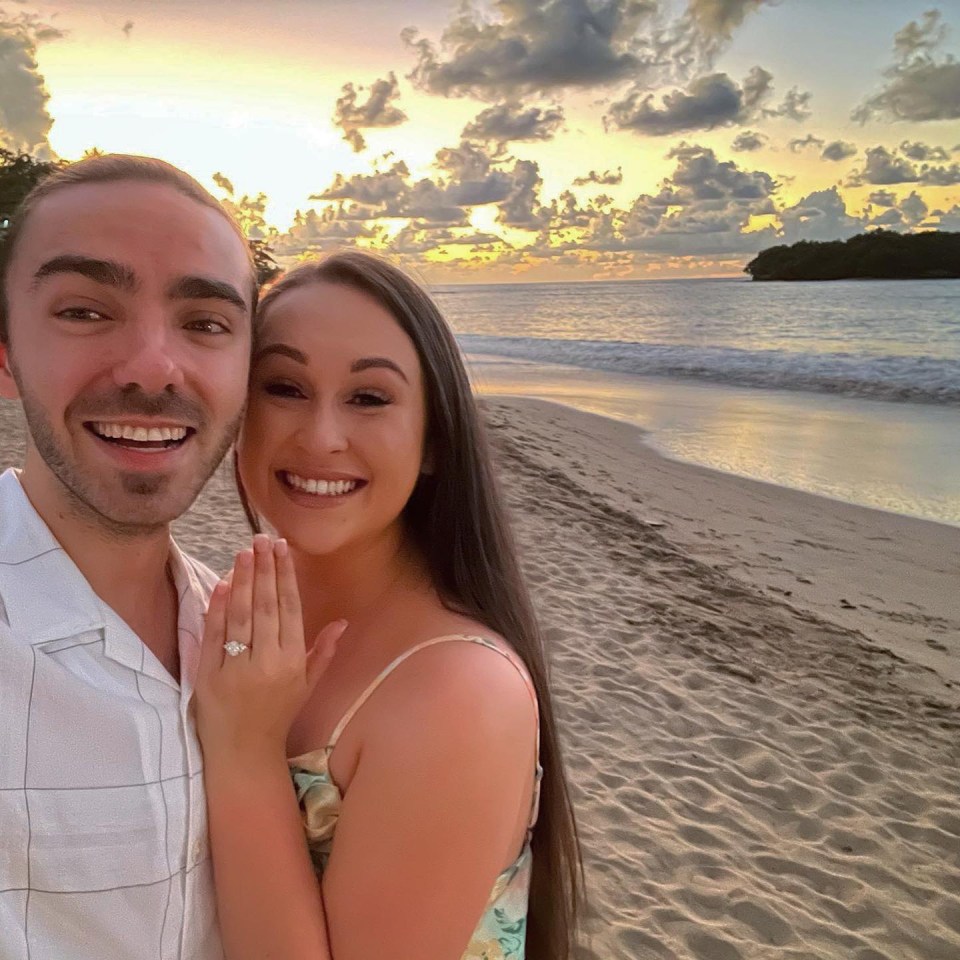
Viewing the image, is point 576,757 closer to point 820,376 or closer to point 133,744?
A: point 133,744

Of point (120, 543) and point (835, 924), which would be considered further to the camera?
point (835, 924)

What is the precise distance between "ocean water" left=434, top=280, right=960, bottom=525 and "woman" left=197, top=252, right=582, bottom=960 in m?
0.37

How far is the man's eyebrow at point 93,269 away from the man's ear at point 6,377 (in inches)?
9.2

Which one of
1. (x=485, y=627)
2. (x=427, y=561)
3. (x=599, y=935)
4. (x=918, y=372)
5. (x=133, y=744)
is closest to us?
(x=133, y=744)

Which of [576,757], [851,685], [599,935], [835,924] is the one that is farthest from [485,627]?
[851,685]

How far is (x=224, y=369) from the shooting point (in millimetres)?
1905

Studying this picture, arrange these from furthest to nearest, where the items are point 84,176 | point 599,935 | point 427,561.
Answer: point 599,935 < point 427,561 < point 84,176

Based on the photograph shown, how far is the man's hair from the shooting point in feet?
6.04

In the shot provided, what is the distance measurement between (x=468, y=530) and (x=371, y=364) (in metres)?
0.53

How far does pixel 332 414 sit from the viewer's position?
2148 millimetres

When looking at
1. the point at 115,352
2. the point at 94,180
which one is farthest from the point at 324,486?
the point at 94,180

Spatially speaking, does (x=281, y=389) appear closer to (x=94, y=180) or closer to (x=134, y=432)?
(x=134, y=432)

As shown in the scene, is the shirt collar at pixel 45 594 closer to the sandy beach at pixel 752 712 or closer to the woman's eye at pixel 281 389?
the woman's eye at pixel 281 389

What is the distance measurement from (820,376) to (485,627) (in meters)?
24.5
